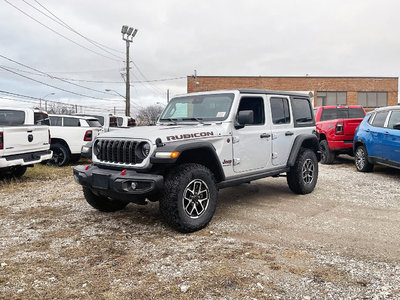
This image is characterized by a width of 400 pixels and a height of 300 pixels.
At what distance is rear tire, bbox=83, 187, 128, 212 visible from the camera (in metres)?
5.12

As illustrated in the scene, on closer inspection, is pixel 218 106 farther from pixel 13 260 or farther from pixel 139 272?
pixel 13 260

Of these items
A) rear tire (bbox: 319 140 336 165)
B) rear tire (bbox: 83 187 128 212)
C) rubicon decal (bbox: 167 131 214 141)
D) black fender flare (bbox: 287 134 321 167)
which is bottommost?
rear tire (bbox: 83 187 128 212)

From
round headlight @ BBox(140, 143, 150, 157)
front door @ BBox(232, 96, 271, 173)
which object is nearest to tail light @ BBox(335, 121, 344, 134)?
front door @ BBox(232, 96, 271, 173)

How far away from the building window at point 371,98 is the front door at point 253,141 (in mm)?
33889

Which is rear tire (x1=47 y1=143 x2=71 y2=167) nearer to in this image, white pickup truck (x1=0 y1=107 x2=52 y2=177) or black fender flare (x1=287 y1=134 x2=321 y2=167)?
white pickup truck (x1=0 y1=107 x2=52 y2=177)

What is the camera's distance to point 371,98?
116 ft

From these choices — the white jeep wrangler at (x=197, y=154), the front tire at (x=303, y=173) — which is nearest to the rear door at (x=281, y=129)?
the white jeep wrangler at (x=197, y=154)

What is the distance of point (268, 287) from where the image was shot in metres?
2.94

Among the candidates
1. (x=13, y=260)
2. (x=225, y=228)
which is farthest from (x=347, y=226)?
(x=13, y=260)

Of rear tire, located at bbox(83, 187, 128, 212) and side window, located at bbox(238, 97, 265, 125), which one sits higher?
side window, located at bbox(238, 97, 265, 125)

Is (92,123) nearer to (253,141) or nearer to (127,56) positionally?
(253,141)

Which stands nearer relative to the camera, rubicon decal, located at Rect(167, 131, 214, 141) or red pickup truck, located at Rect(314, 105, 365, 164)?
rubicon decal, located at Rect(167, 131, 214, 141)

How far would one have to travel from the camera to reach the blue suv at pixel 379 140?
7.56 metres

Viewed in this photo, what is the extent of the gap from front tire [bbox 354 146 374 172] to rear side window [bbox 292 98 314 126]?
2985mm
